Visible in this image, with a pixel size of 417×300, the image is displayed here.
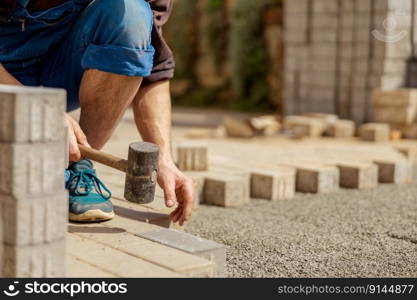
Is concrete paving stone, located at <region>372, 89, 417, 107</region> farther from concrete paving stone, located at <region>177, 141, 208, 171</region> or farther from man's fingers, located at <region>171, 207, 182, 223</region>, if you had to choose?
man's fingers, located at <region>171, 207, 182, 223</region>

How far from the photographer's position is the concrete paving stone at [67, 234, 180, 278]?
2.09 m

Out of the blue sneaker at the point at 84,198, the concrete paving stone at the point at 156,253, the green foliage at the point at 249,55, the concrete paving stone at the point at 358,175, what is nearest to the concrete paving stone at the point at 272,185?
the concrete paving stone at the point at 358,175

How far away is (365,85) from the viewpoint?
889 cm

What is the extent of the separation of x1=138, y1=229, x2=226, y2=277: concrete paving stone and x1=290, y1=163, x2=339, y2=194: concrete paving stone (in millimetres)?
1961

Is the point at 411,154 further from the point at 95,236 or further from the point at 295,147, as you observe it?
the point at 95,236

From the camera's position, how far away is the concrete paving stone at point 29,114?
1741 mm

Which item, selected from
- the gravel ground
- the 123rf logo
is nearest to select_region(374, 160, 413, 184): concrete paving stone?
the gravel ground

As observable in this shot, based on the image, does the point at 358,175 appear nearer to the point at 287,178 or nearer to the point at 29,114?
the point at 287,178

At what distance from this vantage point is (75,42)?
2.86m

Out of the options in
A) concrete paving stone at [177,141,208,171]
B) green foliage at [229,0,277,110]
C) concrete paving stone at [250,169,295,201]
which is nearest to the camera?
concrete paving stone at [250,169,295,201]

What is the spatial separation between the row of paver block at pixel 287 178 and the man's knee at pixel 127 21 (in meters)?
1.34

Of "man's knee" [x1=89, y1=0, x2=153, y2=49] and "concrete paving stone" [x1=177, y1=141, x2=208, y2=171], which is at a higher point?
"man's knee" [x1=89, y1=0, x2=153, y2=49]

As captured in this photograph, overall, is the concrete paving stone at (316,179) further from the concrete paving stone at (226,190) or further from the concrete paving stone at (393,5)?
the concrete paving stone at (393,5)

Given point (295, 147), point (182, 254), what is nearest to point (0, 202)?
point (182, 254)
